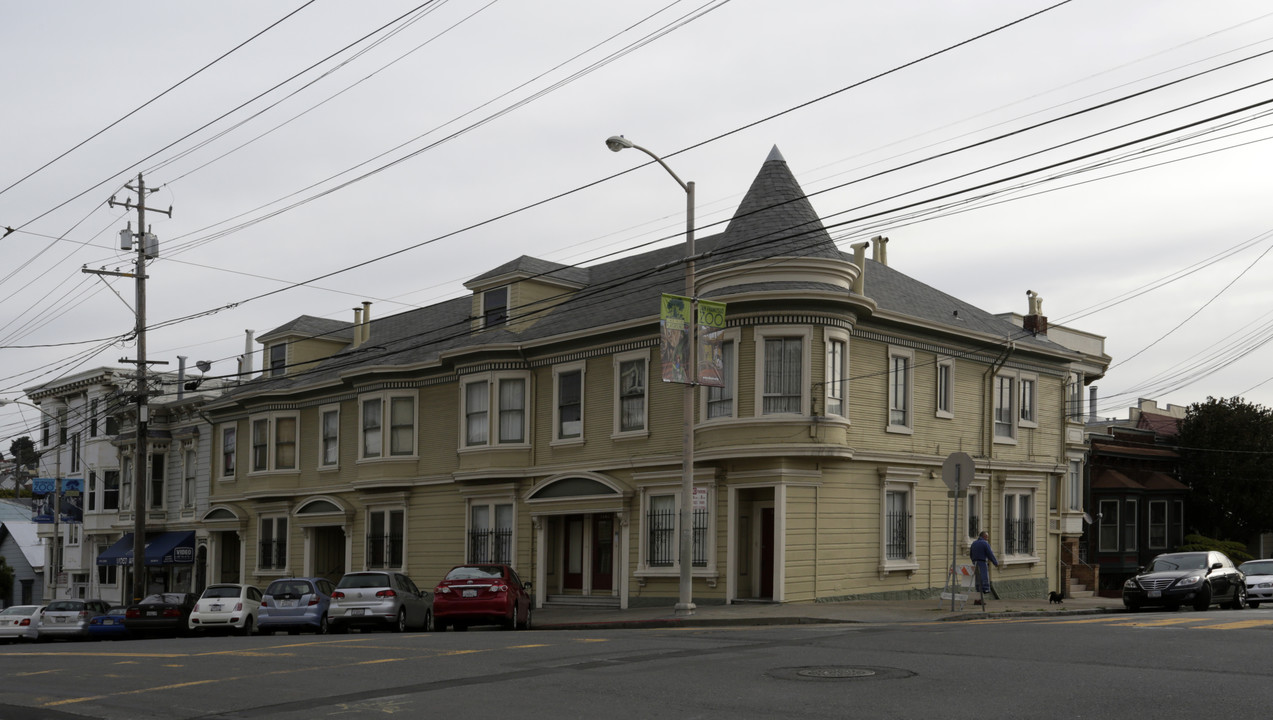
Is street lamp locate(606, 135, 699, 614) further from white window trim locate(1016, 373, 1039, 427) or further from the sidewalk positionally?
white window trim locate(1016, 373, 1039, 427)

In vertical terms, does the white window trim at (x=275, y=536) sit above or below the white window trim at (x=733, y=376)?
below

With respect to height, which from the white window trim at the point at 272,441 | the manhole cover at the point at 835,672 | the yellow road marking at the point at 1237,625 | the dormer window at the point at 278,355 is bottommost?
the yellow road marking at the point at 1237,625

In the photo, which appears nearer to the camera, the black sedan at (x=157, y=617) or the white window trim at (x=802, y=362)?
the white window trim at (x=802, y=362)

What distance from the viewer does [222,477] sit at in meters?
46.8

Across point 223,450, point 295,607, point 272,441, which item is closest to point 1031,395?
point 295,607

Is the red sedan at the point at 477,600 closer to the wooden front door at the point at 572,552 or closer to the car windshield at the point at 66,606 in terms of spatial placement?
the wooden front door at the point at 572,552

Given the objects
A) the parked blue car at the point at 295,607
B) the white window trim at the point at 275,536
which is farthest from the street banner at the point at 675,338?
the white window trim at the point at 275,536

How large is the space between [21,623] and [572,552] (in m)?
17.1

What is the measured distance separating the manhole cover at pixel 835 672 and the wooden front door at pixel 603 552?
1945 centimetres

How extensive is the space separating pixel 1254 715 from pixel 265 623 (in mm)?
23025

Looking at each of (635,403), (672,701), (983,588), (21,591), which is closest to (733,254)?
(635,403)

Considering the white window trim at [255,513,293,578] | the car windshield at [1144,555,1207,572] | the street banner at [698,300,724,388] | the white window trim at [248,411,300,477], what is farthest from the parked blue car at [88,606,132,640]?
the car windshield at [1144,555,1207,572]

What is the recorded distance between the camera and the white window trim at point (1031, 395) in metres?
35.7

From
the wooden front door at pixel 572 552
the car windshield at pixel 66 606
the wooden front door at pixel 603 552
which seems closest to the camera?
the wooden front door at pixel 603 552
